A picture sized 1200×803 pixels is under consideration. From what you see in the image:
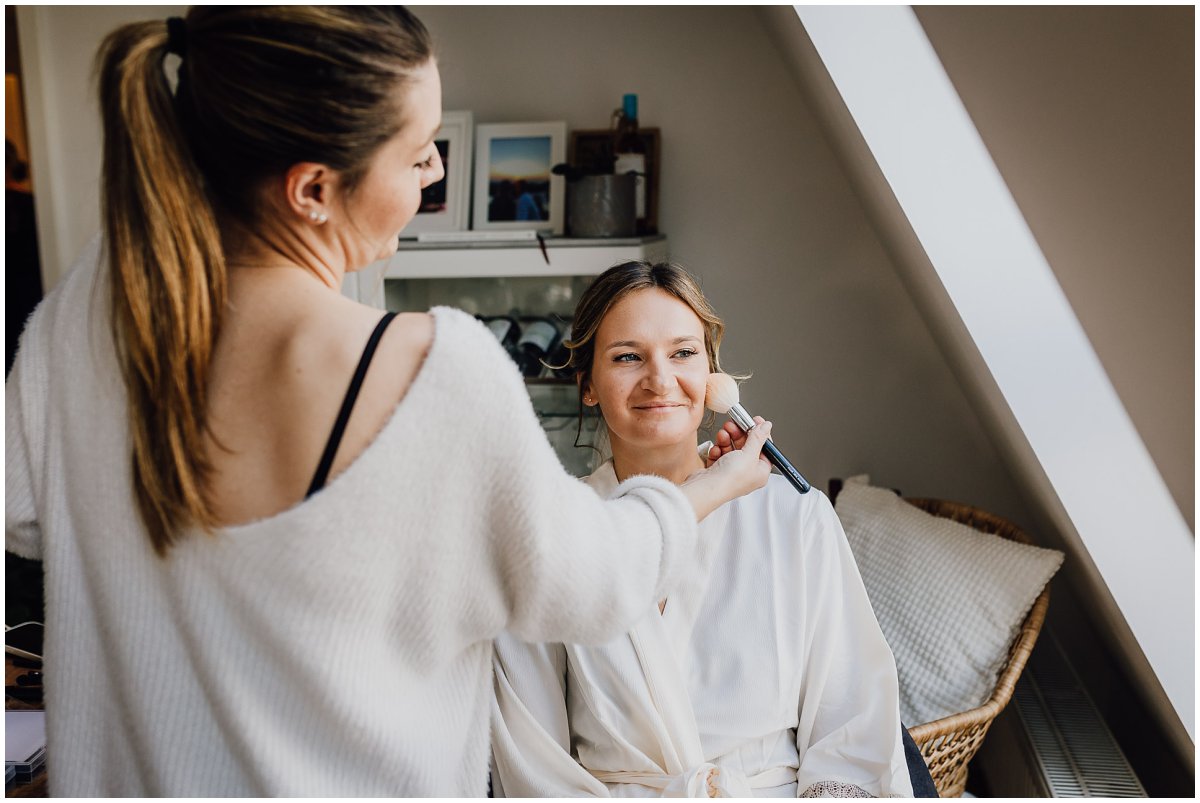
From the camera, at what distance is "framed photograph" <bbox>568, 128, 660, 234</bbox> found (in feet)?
8.54

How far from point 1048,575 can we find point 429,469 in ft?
4.86

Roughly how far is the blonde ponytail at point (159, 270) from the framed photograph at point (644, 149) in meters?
1.93

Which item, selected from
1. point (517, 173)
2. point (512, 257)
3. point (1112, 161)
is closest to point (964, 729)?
point (1112, 161)

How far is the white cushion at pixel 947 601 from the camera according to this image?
173 cm

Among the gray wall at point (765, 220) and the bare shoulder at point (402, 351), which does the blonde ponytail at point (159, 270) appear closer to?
the bare shoulder at point (402, 351)

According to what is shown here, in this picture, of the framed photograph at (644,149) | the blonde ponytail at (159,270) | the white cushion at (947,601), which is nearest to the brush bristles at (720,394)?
the blonde ponytail at (159,270)

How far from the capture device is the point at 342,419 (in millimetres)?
667

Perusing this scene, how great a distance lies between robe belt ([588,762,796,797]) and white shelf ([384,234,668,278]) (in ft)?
4.87

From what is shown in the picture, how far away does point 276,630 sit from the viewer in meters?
0.70

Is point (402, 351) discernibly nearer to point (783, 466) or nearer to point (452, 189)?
point (783, 466)

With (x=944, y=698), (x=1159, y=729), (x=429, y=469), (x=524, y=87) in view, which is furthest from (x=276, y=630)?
(x=524, y=87)

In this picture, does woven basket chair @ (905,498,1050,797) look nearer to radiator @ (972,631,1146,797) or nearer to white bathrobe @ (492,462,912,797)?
radiator @ (972,631,1146,797)

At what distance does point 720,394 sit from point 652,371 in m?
0.11

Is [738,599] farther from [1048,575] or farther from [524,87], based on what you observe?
[524,87]
